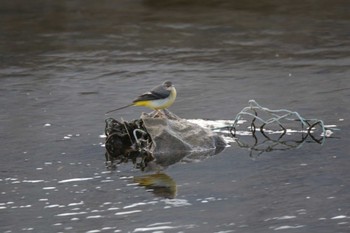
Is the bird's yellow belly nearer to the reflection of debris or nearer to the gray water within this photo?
the reflection of debris

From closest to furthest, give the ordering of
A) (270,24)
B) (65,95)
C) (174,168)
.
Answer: (174,168) → (65,95) → (270,24)

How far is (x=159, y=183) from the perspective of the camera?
871cm

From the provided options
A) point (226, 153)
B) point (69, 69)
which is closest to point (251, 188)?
point (226, 153)

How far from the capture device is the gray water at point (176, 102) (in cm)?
790

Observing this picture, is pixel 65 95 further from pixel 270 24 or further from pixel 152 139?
pixel 270 24

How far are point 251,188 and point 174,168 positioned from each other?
0.97m

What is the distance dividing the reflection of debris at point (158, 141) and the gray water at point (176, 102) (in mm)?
163

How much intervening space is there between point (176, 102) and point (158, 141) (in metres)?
2.07

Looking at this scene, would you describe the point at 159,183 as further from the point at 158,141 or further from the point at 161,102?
the point at 161,102

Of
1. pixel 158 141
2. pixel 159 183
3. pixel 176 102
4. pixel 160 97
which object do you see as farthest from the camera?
pixel 176 102

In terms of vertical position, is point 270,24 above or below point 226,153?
above

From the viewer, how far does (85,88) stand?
12586 millimetres

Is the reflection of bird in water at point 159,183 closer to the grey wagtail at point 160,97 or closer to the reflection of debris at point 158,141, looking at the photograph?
the reflection of debris at point 158,141

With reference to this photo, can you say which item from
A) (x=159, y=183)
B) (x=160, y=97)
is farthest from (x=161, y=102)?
(x=159, y=183)
